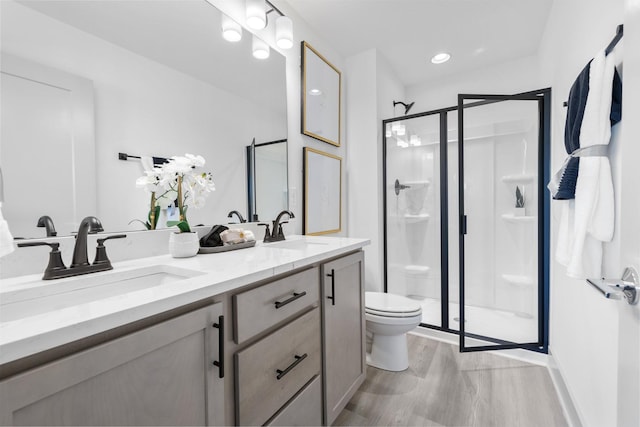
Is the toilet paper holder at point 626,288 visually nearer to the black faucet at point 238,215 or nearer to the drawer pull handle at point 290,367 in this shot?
the drawer pull handle at point 290,367

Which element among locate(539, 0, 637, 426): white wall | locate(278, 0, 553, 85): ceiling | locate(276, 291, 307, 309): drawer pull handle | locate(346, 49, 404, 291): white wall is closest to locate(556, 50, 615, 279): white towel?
A: locate(539, 0, 637, 426): white wall

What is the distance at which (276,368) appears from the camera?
3.26 ft

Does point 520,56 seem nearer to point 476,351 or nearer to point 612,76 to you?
point 612,76

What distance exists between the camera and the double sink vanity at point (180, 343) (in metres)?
0.49

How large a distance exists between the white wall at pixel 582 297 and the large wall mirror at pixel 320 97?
148 centimetres

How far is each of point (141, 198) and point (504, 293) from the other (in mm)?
2651

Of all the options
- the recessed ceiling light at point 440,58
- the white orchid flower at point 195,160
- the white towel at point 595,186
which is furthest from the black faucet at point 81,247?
the recessed ceiling light at point 440,58

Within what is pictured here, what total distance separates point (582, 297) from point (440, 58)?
7.30 ft

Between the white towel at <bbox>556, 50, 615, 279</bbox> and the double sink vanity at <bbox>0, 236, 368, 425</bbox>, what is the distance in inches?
35.4

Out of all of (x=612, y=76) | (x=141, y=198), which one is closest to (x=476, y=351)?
(x=612, y=76)

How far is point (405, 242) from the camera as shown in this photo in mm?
2814

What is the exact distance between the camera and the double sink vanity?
0.49 meters

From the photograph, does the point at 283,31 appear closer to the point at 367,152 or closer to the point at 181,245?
the point at 367,152

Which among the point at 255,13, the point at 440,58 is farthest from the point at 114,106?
the point at 440,58
